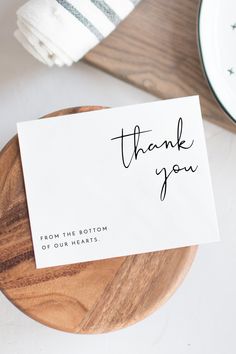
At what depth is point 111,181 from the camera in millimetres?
499

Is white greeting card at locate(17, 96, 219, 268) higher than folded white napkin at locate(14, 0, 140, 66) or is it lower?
lower

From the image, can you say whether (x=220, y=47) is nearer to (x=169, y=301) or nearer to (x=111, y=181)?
(x=111, y=181)

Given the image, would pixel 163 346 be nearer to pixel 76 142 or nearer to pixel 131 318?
pixel 131 318

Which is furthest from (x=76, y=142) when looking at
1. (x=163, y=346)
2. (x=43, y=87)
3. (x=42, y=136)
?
(x=163, y=346)

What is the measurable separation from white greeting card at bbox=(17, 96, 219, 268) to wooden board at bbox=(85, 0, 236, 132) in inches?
2.4

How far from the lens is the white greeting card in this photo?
50cm

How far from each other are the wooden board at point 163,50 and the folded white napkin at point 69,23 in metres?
0.03

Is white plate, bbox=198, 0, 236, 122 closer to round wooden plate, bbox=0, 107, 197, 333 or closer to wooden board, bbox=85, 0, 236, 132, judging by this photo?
wooden board, bbox=85, 0, 236, 132

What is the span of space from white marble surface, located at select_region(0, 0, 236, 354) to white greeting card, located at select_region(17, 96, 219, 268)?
0.09 m

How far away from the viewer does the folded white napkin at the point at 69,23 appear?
49cm

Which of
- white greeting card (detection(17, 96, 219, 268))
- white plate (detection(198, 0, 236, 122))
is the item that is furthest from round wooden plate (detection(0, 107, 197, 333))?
white plate (detection(198, 0, 236, 122))

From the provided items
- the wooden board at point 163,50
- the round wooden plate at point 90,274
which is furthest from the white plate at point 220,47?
the round wooden plate at point 90,274

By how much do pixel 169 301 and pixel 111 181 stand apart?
0.19 m

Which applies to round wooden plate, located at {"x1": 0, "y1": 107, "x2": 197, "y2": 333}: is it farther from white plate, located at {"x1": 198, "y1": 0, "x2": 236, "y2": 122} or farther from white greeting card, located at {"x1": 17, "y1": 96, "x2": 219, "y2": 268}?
white plate, located at {"x1": 198, "y1": 0, "x2": 236, "y2": 122}
